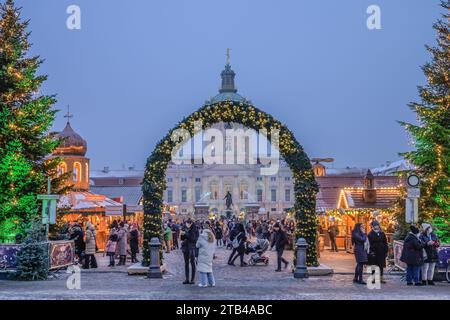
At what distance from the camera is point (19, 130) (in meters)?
24.0

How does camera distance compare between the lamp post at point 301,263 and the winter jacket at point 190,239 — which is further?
the lamp post at point 301,263

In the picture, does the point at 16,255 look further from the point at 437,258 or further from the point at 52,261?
the point at 437,258

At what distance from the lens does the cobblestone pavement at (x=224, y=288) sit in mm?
15688

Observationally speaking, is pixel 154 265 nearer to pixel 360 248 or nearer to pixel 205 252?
pixel 205 252

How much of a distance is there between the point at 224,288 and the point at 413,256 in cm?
508

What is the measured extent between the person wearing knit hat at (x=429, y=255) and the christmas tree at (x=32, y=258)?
10.5 metres

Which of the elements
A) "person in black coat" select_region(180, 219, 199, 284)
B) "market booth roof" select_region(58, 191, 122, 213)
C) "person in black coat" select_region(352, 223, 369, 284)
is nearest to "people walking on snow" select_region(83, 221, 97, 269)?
"person in black coat" select_region(180, 219, 199, 284)

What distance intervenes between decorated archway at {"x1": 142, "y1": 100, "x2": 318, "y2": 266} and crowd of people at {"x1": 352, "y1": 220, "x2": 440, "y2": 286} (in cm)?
312


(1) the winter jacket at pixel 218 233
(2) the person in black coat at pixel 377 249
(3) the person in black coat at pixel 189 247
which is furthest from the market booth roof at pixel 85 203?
(2) the person in black coat at pixel 377 249

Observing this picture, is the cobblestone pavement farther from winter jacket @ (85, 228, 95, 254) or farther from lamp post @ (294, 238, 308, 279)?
winter jacket @ (85, 228, 95, 254)

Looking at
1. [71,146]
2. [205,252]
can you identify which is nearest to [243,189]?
[71,146]

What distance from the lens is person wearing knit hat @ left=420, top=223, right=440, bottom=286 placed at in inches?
741

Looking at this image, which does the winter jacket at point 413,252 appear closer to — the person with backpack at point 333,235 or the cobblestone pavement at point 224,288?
the cobblestone pavement at point 224,288
